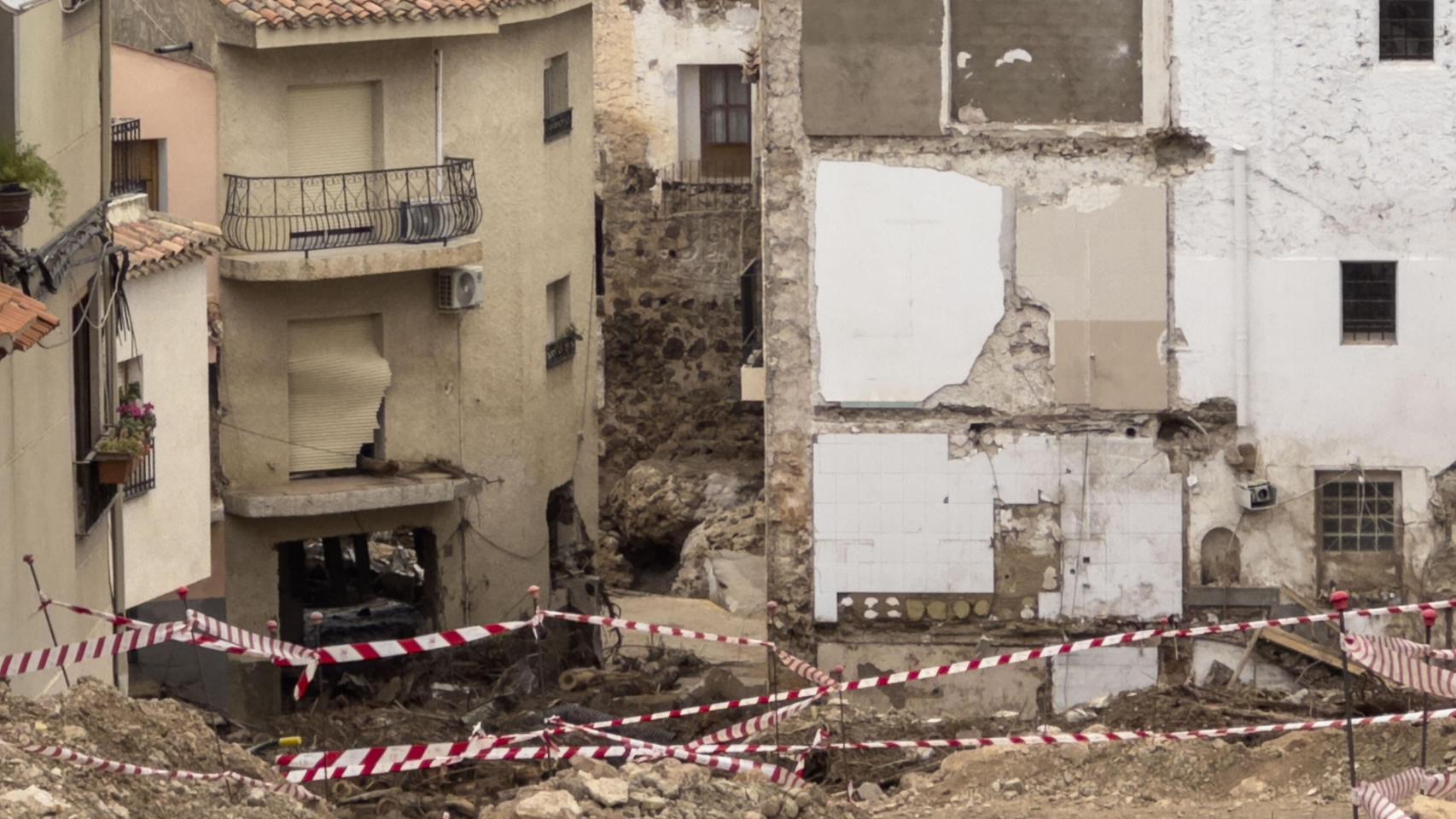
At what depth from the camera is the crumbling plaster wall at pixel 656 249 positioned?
40.3 meters

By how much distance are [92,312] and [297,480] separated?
8683 mm

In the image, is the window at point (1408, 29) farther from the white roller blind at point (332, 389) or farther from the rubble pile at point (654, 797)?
the white roller blind at point (332, 389)

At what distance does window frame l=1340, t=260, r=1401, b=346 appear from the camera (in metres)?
26.0

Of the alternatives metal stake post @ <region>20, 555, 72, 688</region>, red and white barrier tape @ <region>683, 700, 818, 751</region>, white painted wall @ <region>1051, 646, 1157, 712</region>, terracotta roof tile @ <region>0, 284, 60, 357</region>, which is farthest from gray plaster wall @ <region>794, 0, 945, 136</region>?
terracotta roof tile @ <region>0, 284, 60, 357</region>

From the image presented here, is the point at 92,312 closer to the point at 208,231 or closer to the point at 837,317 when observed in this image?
the point at 208,231

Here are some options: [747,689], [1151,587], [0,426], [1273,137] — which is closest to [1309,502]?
[1151,587]

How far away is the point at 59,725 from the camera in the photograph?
17031 millimetres

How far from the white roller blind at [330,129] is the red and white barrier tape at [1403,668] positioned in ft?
49.5

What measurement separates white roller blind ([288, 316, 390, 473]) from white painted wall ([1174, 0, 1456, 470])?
30.7ft

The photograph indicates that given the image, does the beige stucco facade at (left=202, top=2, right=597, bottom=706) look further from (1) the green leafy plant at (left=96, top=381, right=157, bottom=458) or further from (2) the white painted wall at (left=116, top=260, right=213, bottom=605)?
(1) the green leafy plant at (left=96, top=381, right=157, bottom=458)

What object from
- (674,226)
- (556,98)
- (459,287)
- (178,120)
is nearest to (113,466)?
(178,120)

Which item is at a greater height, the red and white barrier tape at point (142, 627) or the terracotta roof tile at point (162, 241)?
the terracotta roof tile at point (162, 241)

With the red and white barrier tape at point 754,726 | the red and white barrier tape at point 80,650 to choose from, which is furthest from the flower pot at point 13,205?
the red and white barrier tape at point 754,726

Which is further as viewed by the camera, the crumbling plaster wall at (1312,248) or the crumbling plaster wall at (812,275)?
the crumbling plaster wall at (812,275)
